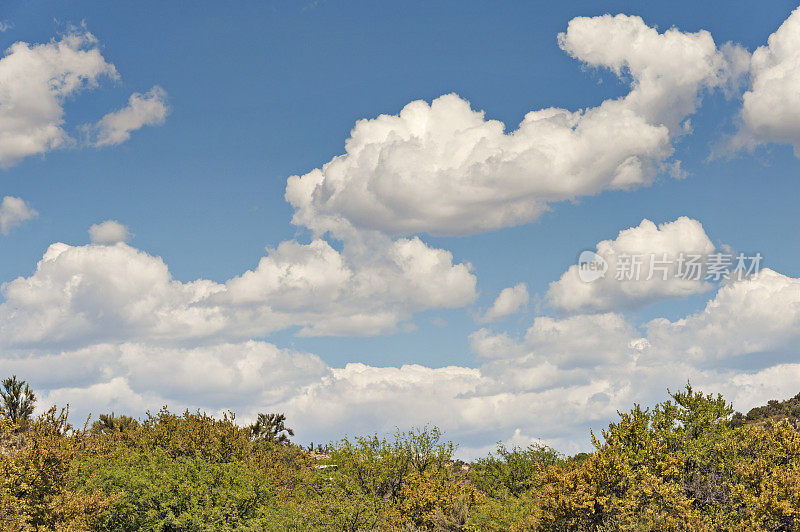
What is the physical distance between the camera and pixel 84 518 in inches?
1487

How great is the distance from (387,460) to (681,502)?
31.9m

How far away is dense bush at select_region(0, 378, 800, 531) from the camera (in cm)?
3809

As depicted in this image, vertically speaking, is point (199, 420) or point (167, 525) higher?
point (199, 420)

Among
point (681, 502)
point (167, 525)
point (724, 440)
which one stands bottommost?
point (167, 525)

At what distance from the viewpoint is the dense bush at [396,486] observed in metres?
38.1

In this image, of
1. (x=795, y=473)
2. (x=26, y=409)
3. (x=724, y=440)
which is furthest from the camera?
(x=26, y=409)

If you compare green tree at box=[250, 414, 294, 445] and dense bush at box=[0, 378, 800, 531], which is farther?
green tree at box=[250, 414, 294, 445]

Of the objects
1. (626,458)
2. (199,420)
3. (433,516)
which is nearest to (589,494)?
(626,458)

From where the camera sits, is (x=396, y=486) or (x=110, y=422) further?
(x=110, y=422)

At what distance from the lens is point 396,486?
65.5m

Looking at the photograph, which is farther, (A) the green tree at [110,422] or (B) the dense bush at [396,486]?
(A) the green tree at [110,422]

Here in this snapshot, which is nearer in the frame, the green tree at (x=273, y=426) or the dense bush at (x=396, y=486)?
the dense bush at (x=396, y=486)

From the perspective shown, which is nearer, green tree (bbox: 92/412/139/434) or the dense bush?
the dense bush

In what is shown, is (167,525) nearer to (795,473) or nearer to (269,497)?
(269,497)
